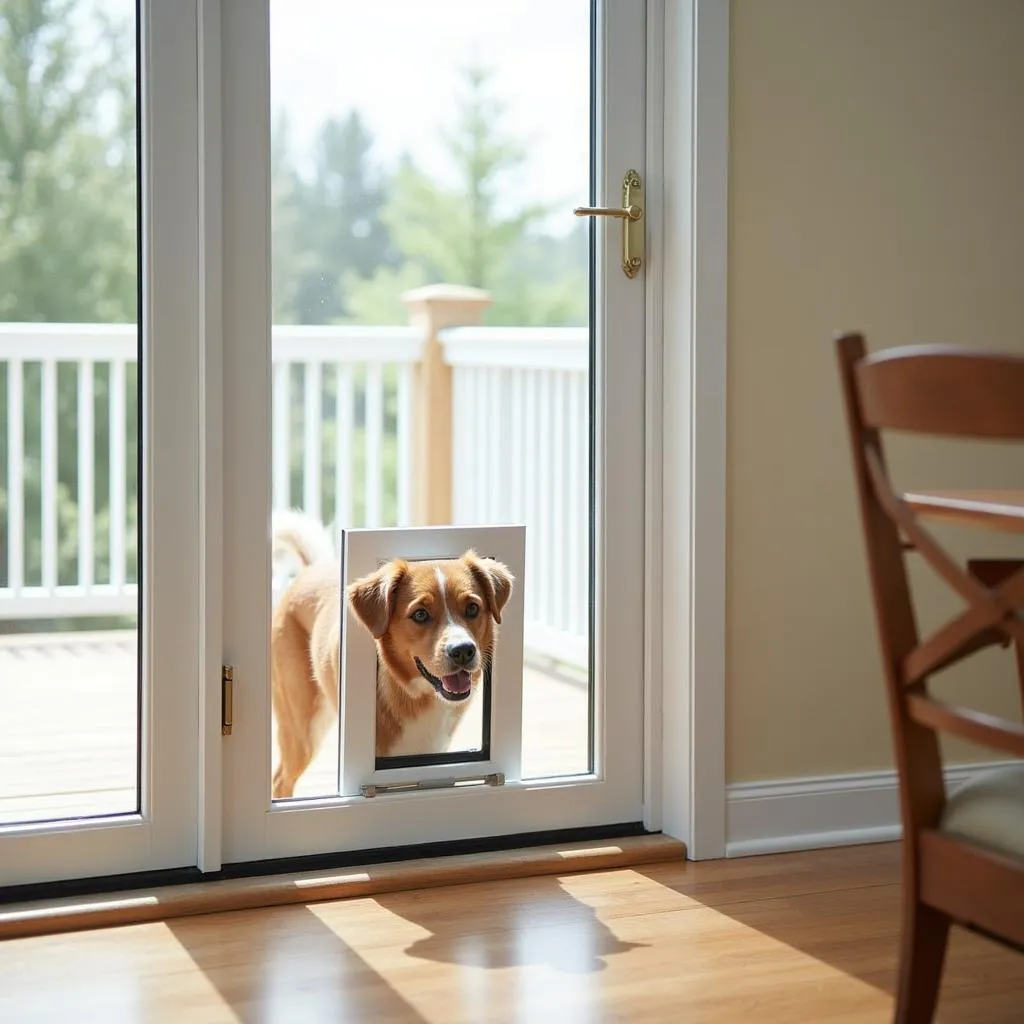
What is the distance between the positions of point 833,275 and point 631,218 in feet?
1.41

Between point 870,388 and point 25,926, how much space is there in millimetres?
1608

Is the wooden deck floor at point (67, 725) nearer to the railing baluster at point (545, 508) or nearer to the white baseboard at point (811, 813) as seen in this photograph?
the railing baluster at point (545, 508)

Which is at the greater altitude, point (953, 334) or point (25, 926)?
point (953, 334)

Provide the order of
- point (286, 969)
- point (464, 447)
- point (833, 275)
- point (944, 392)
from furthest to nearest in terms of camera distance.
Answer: point (833, 275), point (464, 447), point (286, 969), point (944, 392)

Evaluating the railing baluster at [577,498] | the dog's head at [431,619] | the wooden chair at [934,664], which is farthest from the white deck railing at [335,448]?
the wooden chair at [934,664]

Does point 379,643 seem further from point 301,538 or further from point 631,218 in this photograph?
point 631,218

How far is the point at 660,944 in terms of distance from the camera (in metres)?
2.30

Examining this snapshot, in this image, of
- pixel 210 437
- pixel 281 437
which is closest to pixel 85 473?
pixel 210 437

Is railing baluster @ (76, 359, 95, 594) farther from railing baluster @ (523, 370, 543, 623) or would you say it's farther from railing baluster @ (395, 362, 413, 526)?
railing baluster @ (523, 370, 543, 623)

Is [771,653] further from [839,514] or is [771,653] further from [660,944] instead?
[660,944]

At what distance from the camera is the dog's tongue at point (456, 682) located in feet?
8.66

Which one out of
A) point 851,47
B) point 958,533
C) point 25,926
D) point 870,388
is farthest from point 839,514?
point 25,926

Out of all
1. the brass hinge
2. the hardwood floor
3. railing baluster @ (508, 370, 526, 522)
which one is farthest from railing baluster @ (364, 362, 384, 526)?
the hardwood floor

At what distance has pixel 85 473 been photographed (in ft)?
7.96
